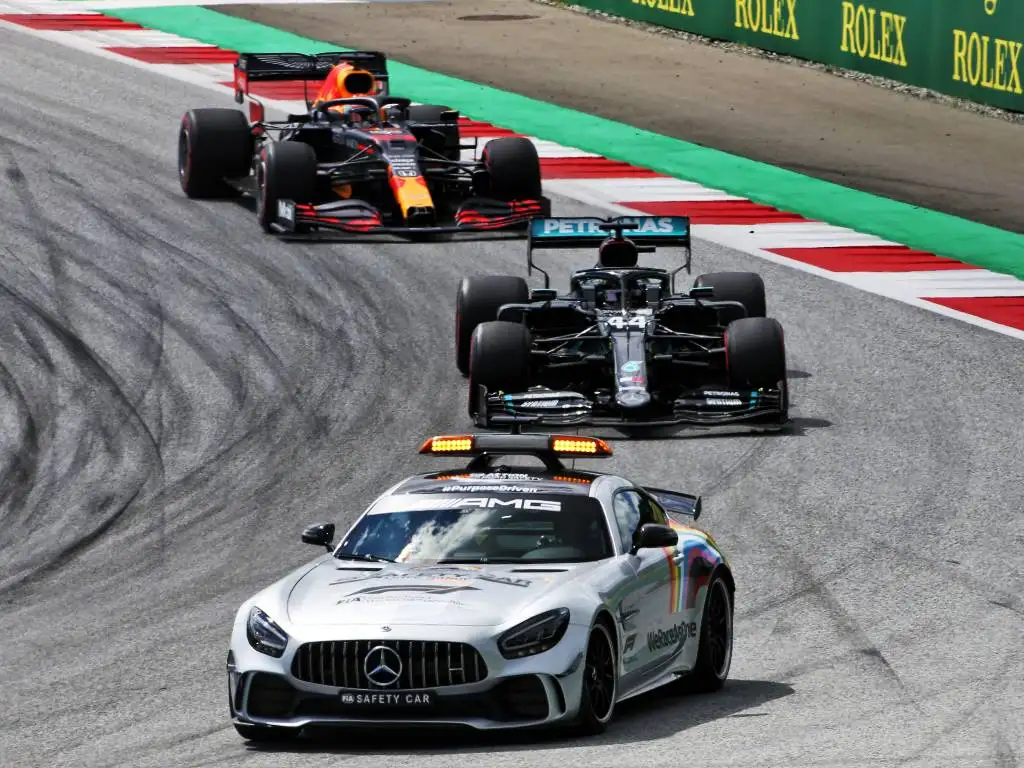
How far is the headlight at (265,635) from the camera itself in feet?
31.8

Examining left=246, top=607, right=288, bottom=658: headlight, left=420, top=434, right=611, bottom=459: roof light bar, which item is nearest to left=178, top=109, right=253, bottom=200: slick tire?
left=420, top=434, right=611, bottom=459: roof light bar

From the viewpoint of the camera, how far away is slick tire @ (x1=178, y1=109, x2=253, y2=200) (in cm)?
2544

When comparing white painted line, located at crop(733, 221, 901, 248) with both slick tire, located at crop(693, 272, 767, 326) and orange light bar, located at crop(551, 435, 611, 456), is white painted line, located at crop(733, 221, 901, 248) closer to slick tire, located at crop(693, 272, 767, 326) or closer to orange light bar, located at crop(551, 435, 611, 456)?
slick tire, located at crop(693, 272, 767, 326)

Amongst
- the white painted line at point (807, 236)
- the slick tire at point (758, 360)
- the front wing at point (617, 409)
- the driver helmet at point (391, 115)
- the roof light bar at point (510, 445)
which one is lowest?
the white painted line at point (807, 236)

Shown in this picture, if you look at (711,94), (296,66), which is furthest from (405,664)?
(711,94)

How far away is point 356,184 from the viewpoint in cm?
2458

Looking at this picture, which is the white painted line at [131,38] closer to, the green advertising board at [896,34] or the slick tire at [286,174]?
the green advertising board at [896,34]

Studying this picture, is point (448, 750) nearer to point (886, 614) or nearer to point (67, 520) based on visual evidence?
point (886, 614)

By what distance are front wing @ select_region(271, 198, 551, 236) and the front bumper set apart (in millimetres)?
14222

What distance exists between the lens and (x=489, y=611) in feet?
31.8

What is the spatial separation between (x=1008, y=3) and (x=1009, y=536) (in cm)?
1575

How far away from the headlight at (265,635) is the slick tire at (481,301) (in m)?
9.64

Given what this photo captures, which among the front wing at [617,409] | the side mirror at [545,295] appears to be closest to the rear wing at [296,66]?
the side mirror at [545,295]

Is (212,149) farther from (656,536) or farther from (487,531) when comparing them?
(656,536)
